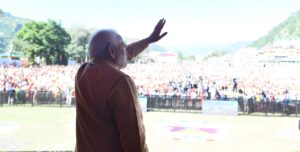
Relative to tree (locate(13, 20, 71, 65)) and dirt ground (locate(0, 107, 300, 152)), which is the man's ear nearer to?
dirt ground (locate(0, 107, 300, 152))

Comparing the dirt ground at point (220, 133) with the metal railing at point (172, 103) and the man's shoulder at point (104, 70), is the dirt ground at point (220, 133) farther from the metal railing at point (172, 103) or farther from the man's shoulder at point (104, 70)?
the man's shoulder at point (104, 70)

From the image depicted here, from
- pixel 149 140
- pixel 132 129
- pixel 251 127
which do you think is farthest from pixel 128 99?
pixel 251 127

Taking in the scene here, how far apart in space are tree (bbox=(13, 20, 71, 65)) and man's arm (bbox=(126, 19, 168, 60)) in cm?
6781

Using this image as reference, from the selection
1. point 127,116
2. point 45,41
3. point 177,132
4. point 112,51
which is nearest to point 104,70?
point 112,51

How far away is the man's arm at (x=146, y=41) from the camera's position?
262cm

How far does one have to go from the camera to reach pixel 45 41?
70.9 m

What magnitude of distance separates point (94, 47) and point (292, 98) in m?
20.5

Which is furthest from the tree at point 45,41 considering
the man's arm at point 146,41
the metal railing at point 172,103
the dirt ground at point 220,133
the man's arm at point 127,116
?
the man's arm at point 127,116

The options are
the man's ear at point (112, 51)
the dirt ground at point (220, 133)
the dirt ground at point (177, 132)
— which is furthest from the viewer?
the dirt ground at point (220, 133)

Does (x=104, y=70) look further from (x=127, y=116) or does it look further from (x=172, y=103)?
(x=172, y=103)

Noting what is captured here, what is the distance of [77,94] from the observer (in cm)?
209

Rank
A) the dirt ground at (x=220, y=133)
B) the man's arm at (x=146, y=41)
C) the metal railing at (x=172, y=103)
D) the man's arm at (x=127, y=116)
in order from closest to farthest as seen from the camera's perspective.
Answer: the man's arm at (x=127, y=116)
the man's arm at (x=146, y=41)
the dirt ground at (x=220, y=133)
the metal railing at (x=172, y=103)

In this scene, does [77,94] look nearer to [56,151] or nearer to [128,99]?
[128,99]

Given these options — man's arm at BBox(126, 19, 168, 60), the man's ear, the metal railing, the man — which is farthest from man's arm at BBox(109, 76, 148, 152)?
the metal railing
